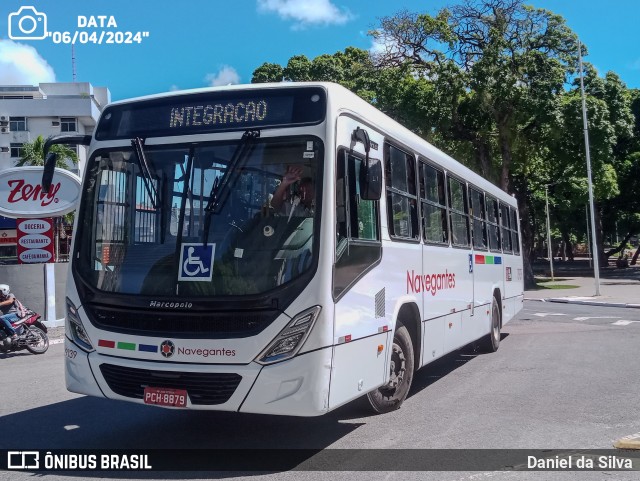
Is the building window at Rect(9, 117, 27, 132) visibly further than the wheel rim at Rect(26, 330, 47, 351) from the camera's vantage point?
Yes

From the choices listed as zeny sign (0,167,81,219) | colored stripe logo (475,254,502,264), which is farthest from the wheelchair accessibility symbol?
zeny sign (0,167,81,219)

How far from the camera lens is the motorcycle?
41.2ft

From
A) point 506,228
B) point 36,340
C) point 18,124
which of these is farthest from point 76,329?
point 18,124

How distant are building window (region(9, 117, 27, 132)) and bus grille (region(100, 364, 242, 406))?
6201 centimetres

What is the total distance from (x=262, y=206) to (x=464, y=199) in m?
5.40

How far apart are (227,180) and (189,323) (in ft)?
4.04

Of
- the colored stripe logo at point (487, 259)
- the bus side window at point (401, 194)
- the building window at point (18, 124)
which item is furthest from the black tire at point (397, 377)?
the building window at point (18, 124)

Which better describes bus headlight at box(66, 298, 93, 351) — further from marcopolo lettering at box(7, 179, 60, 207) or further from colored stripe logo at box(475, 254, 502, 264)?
marcopolo lettering at box(7, 179, 60, 207)

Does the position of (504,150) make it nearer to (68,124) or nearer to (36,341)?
(36,341)

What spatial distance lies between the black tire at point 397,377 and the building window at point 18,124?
202 feet

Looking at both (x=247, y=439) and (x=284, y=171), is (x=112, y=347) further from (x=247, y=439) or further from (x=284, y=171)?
(x=284, y=171)

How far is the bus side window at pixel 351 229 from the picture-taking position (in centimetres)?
582

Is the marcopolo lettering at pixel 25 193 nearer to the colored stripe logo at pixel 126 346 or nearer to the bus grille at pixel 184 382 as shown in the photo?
the colored stripe logo at pixel 126 346

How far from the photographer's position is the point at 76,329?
6.15 metres
